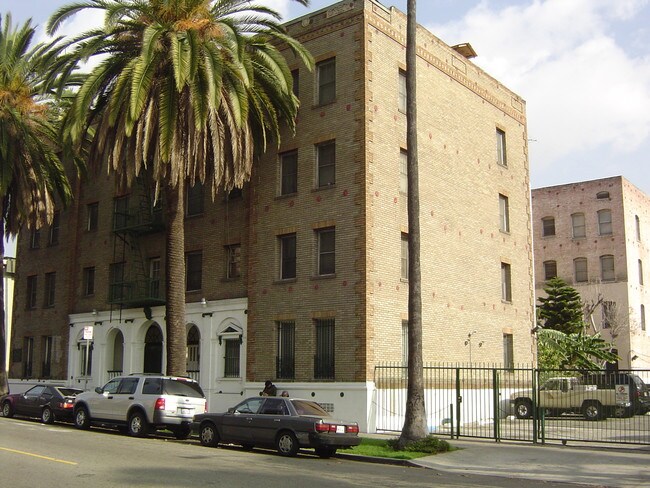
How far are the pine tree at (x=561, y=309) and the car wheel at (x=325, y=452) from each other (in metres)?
30.5

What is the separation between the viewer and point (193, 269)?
31078 mm

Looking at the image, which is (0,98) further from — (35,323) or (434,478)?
(434,478)

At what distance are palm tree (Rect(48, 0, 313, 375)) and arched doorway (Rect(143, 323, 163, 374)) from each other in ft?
25.1

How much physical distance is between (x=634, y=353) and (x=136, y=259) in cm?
3389

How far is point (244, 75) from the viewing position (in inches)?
943

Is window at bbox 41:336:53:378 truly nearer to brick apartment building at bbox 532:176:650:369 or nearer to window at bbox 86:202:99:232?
window at bbox 86:202:99:232

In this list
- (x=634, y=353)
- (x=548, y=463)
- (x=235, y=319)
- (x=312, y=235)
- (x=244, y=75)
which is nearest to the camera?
(x=548, y=463)

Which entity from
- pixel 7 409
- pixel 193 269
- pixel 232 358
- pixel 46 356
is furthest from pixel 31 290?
pixel 232 358

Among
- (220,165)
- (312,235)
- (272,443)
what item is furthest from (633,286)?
(272,443)

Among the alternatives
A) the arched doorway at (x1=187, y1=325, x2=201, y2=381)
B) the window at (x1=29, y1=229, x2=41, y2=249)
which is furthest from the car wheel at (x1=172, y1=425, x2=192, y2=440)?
the window at (x1=29, y1=229, x2=41, y2=249)

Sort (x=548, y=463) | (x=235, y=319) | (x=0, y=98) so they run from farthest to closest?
(x=0, y=98) → (x=235, y=319) → (x=548, y=463)

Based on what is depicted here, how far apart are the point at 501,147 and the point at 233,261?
13.6 m

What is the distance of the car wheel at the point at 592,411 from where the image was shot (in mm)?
23281

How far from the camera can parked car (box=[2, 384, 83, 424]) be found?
26000 millimetres
